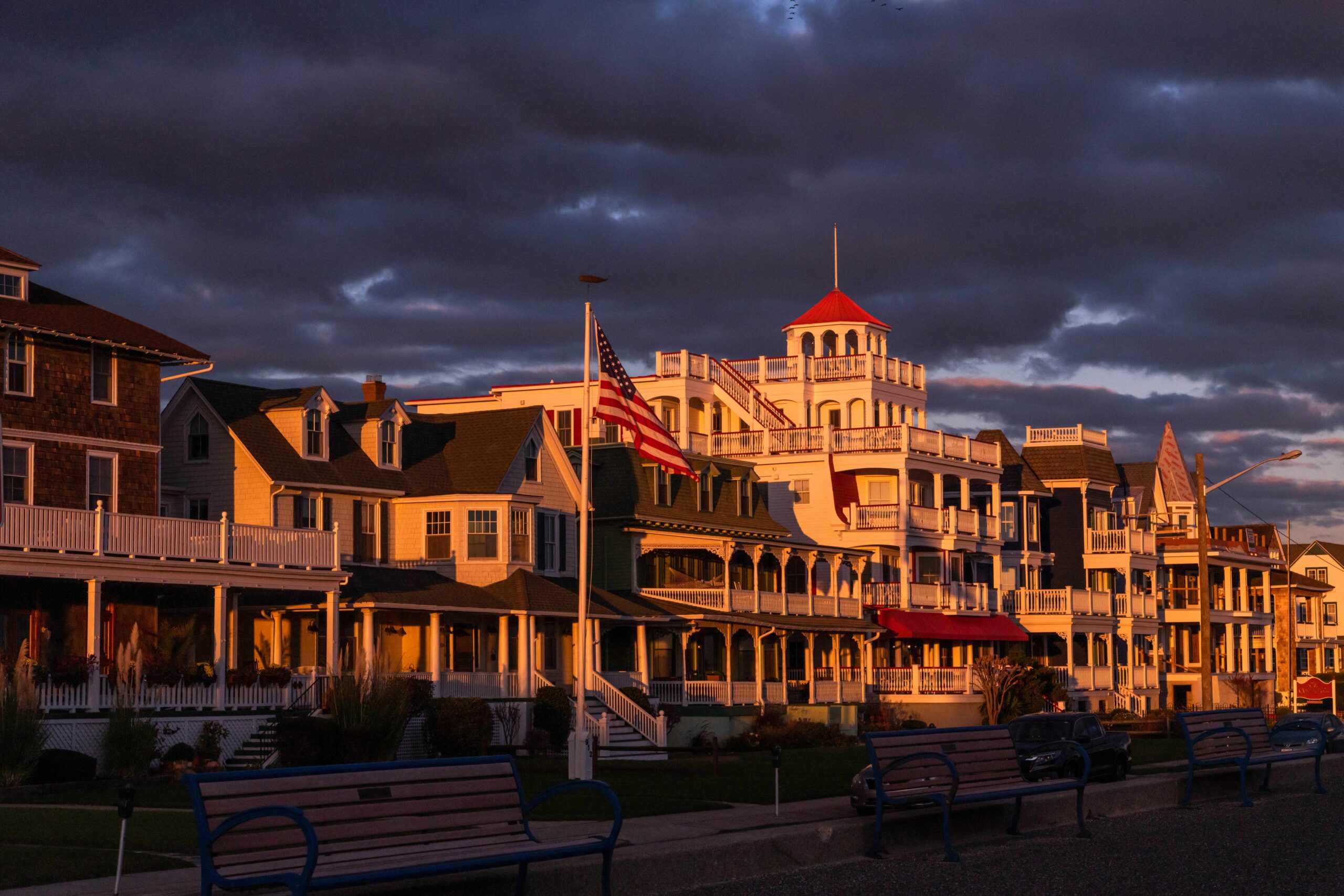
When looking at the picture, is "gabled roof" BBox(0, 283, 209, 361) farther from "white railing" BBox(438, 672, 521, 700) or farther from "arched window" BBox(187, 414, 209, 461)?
"white railing" BBox(438, 672, 521, 700)

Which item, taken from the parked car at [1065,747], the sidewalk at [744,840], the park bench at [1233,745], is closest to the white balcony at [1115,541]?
the parked car at [1065,747]

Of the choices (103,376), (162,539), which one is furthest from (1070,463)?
(162,539)

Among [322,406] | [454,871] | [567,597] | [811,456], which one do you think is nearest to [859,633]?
[811,456]

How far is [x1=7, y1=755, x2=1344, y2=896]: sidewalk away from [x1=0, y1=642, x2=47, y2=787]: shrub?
40.3 ft

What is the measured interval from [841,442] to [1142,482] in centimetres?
3099

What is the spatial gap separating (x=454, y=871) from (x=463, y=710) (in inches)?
1173

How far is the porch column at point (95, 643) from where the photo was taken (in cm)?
3425

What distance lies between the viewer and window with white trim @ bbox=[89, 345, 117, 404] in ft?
131

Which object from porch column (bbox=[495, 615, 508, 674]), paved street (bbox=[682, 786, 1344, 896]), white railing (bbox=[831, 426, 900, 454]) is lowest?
paved street (bbox=[682, 786, 1344, 896])

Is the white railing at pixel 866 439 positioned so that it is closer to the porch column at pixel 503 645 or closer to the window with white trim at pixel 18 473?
the porch column at pixel 503 645

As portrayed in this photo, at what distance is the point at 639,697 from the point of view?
49.0m

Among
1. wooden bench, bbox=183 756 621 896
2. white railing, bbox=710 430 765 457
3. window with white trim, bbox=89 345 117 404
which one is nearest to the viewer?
wooden bench, bbox=183 756 621 896

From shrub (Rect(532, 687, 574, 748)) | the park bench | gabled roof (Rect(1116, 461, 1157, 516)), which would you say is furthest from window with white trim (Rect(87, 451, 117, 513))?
gabled roof (Rect(1116, 461, 1157, 516))

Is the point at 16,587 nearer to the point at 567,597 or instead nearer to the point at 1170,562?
the point at 567,597
